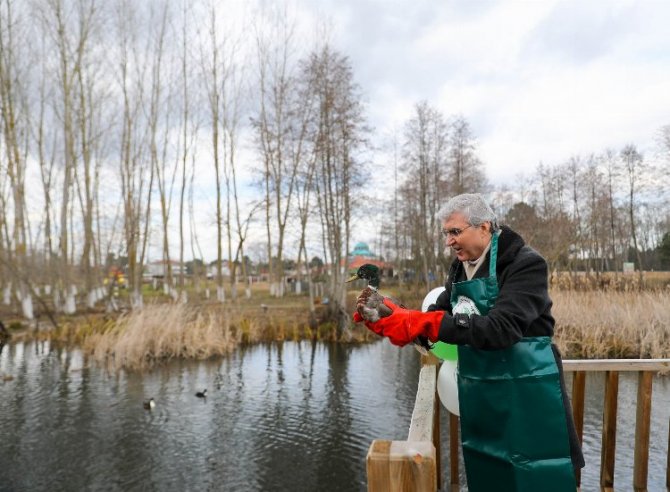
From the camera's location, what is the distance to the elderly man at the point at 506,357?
1545mm

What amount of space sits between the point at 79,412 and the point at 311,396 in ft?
12.7

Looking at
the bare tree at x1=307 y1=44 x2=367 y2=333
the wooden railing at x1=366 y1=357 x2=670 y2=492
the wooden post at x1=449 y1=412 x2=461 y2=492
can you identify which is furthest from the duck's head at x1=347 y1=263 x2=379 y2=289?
the bare tree at x1=307 y1=44 x2=367 y2=333

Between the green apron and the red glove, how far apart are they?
219 millimetres

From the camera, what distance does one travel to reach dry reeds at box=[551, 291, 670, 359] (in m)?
9.96

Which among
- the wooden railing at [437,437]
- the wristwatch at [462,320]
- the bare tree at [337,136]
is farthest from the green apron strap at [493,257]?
the bare tree at [337,136]

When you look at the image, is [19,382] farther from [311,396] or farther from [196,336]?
[311,396]

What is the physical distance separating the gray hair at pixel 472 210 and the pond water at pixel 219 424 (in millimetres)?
4859

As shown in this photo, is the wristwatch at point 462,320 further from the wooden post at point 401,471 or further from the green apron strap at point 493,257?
the wooden post at point 401,471

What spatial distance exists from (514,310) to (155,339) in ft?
38.6

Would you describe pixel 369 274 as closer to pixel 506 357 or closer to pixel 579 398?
pixel 506 357

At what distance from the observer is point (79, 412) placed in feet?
27.5

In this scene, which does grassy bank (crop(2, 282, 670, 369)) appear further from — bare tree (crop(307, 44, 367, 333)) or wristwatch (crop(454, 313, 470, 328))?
wristwatch (crop(454, 313, 470, 328))

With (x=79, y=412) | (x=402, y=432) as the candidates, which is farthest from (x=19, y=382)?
(x=402, y=432)

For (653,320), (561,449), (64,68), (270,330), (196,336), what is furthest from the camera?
(64,68)
